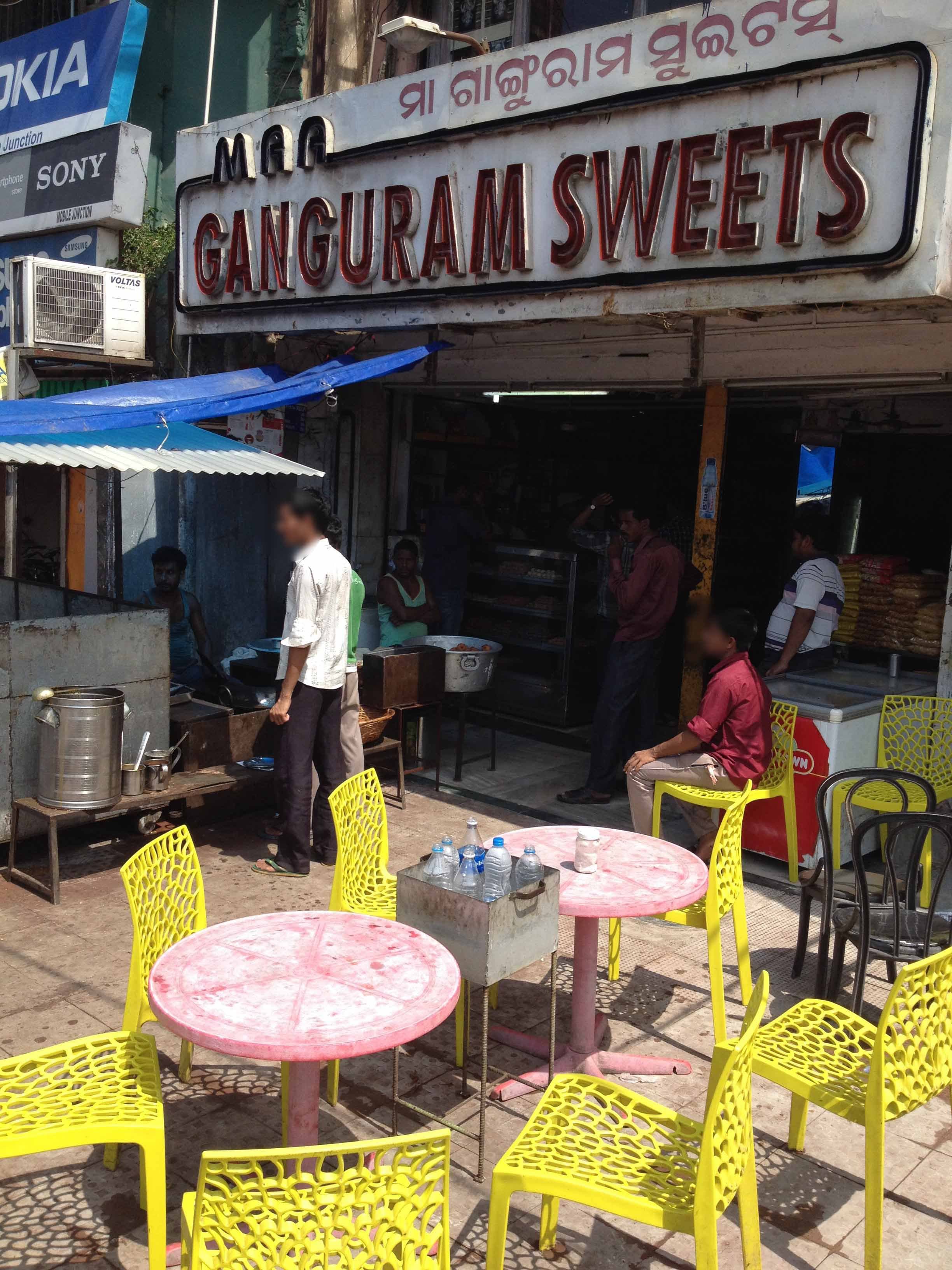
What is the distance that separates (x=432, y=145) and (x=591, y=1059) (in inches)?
225

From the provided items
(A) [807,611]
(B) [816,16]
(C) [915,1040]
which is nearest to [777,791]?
(A) [807,611]

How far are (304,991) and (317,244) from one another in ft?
20.5

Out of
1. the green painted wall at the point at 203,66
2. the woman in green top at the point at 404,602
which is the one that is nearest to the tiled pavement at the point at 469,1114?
the woman in green top at the point at 404,602

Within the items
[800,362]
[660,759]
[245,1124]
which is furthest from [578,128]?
[245,1124]

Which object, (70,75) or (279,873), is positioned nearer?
(279,873)

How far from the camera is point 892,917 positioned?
14.6 ft

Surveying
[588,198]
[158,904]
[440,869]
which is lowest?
[158,904]

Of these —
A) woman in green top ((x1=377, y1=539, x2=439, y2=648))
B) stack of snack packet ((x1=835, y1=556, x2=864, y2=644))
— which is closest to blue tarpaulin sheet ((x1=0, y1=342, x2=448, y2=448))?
woman in green top ((x1=377, y1=539, x2=439, y2=648))

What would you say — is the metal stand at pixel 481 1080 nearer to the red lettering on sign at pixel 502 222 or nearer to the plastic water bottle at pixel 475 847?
the plastic water bottle at pixel 475 847

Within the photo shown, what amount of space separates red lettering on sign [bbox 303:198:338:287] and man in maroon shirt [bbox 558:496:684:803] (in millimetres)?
2801

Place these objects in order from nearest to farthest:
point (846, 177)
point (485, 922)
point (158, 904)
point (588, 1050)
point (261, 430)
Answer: point (485, 922)
point (158, 904)
point (588, 1050)
point (846, 177)
point (261, 430)

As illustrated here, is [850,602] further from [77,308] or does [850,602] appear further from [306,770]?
[77,308]

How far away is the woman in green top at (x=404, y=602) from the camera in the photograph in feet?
28.3

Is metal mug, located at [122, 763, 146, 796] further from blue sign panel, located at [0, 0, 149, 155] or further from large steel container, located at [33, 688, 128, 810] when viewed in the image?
blue sign panel, located at [0, 0, 149, 155]
